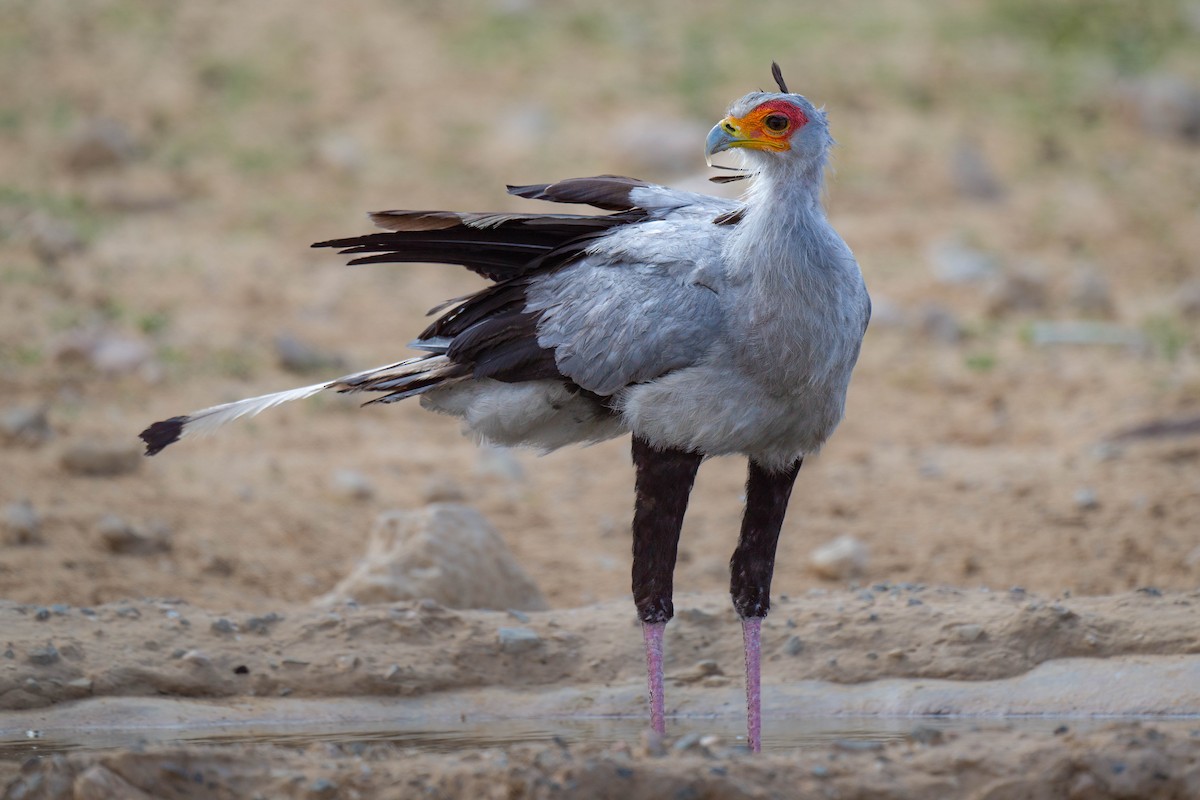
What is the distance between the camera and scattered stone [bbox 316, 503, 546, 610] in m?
6.03

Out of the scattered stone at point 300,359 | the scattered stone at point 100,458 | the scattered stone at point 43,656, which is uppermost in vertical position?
the scattered stone at point 300,359

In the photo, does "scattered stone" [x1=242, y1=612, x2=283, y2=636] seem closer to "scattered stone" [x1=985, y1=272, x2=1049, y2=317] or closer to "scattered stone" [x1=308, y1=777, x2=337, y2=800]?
"scattered stone" [x1=308, y1=777, x2=337, y2=800]

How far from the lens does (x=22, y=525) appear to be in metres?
6.80

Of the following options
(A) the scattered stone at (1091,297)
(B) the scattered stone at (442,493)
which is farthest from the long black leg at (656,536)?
(A) the scattered stone at (1091,297)

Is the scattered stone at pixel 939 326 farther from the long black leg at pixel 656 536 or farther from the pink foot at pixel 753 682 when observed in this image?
the long black leg at pixel 656 536

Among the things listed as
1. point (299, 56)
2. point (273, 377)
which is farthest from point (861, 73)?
point (273, 377)

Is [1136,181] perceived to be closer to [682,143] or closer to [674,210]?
[682,143]

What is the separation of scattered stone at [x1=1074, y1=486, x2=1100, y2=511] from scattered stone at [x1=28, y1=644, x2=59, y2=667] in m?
4.86

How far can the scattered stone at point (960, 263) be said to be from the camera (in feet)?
37.0

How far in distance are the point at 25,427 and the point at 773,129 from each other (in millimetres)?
4875

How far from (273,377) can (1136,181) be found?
7466 millimetres

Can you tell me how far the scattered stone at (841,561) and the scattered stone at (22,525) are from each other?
11.5 ft

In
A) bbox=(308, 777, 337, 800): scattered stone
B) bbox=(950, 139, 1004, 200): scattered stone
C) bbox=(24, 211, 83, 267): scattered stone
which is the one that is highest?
bbox=(950, 139, 1004, 200): scattered stone

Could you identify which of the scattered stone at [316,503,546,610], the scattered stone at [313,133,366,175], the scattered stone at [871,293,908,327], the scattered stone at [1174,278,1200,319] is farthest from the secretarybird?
the scattered stone at [313,133,366,175]
